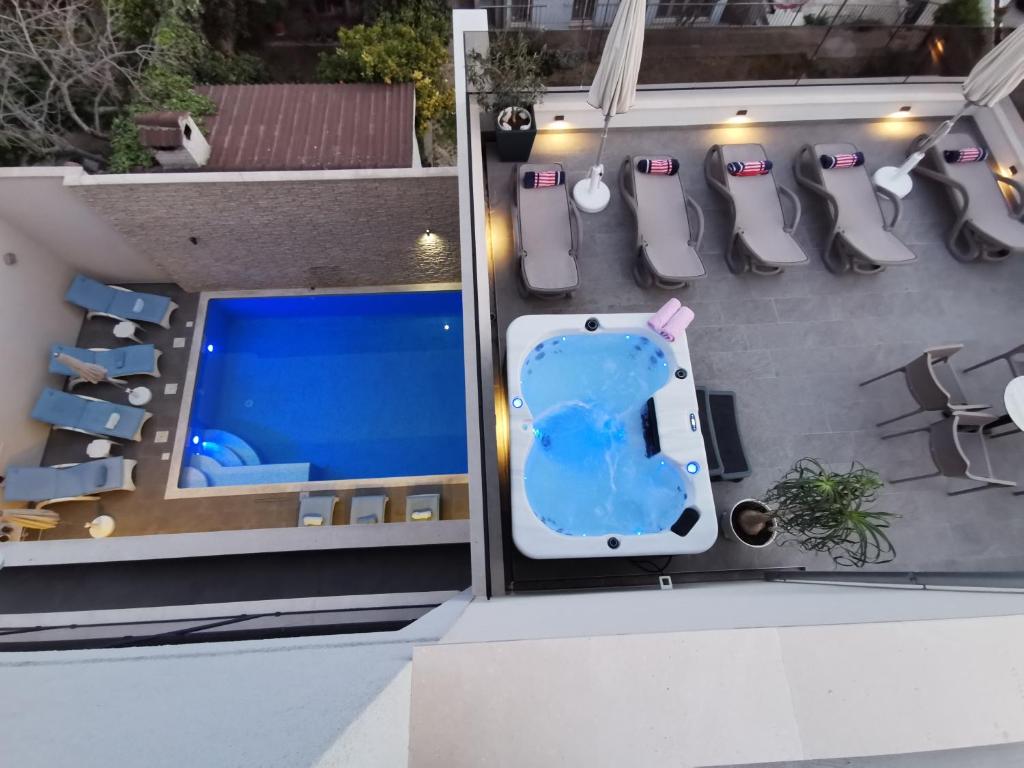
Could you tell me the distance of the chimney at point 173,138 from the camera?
216 inches

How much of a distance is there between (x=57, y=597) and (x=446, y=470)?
4.12 meters

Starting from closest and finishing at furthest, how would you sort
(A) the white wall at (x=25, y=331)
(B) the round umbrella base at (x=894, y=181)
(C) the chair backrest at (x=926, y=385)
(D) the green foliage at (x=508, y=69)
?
(C) the chair backrest at (x=926, y=385), (D) the green foliage at (x=508, y=69), (B) the round umbrella base at (x=894, y=181), (A) the white wall at (x=25, y=331)

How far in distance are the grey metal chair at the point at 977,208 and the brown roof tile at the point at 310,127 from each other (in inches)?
219

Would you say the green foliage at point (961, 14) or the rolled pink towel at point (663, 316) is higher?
the green foliage at point (961, 14)

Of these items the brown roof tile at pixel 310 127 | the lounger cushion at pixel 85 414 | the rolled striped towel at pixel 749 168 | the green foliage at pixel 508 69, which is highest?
the brown roof tile at pixel 310 127

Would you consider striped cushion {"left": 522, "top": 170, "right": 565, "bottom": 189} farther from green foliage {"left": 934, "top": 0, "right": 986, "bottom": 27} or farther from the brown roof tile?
green foliage {"left": 934, "top": 0, "right": 986, "bottom": 27}

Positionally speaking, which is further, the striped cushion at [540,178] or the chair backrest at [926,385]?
the striped cushion at [540,178]

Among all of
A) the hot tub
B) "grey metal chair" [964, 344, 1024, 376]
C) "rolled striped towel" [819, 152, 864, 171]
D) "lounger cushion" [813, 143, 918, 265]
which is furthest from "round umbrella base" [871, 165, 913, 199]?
the hot tub

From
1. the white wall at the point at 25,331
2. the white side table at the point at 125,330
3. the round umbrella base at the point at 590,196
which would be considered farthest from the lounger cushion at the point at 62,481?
the round umbrella base at the point at 590,196

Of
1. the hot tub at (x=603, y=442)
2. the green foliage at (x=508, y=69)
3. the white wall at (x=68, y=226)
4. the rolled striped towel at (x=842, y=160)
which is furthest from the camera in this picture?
the white wall at (x=68, y=226)

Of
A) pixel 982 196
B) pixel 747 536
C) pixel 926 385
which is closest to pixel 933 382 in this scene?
pixel 926 385

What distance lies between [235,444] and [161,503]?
1.09 meters

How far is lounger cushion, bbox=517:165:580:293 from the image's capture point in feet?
14.1

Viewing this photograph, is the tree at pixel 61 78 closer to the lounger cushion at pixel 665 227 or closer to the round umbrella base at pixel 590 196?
the round umbrella base at pixel 590 196
